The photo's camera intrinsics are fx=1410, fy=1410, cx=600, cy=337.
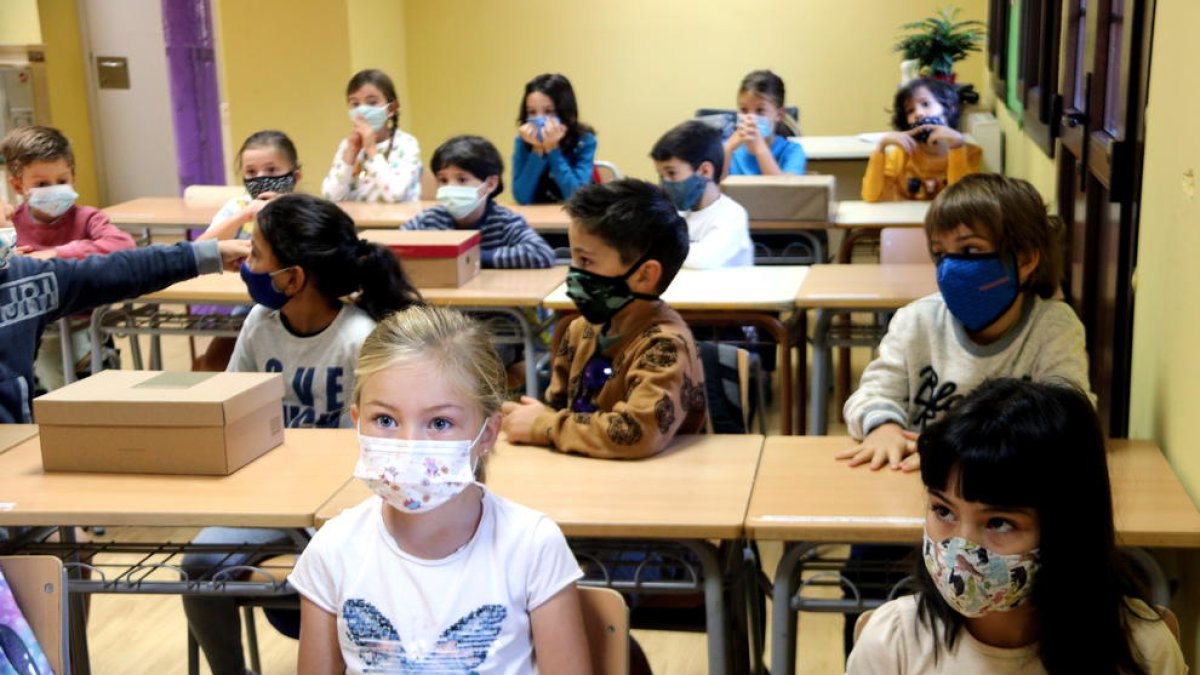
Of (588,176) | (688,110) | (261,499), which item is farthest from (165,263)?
(688,110)

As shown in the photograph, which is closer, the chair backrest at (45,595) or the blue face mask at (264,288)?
the chair backrest at (45,595)

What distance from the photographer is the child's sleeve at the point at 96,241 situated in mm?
4750

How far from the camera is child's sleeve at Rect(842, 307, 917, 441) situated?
9.08 ft

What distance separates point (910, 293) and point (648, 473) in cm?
166

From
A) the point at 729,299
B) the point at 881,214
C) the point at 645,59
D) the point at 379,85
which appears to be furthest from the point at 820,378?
the point at 645,59

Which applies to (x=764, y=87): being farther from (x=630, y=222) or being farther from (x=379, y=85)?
(x=630, y=222)

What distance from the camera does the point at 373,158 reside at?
6.32 m

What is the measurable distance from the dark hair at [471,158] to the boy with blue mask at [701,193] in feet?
1.90

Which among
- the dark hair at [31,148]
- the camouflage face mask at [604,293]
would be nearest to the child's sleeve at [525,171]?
the dark hair at [31,148]

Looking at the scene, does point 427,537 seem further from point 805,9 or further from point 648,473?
point 805,9

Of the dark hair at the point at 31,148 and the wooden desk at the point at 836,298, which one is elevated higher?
the dark hair at the point at 31,148

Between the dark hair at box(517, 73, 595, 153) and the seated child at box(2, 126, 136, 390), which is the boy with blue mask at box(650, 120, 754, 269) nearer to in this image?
the dark hair at box(517, 73, 595, 153)

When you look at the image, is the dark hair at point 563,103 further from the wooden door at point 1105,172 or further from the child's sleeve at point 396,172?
the wooden door at point 1105,172

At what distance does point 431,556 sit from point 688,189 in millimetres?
2861
